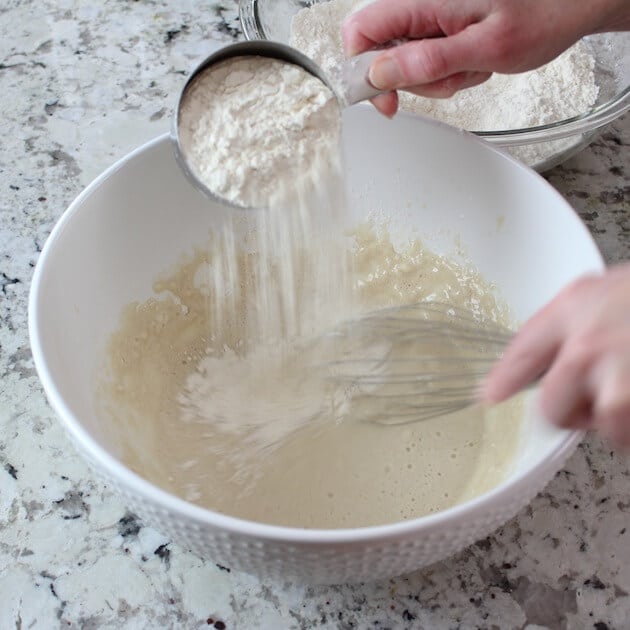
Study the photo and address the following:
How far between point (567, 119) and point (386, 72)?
396mm

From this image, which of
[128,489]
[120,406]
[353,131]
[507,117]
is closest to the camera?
[128,489]

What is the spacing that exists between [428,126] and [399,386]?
0.38m

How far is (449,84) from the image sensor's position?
952 millimetres

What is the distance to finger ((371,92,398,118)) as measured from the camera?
3.07 ft

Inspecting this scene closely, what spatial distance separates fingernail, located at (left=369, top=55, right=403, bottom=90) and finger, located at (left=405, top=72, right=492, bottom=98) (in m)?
0.07

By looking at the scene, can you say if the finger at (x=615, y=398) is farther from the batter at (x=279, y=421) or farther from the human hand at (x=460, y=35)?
the human hand at (x=460, y=35)

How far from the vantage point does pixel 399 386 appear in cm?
108

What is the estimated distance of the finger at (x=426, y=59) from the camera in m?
0.85

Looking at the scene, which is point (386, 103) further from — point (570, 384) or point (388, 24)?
point (570, 384)

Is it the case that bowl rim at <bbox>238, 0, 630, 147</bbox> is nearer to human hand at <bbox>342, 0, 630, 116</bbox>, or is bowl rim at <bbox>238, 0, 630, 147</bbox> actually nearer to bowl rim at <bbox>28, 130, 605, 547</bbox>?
human hand at <bbox>342, 0, 630, 116</bbox>

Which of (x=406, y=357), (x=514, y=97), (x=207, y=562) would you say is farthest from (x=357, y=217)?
(x=207, y=562)

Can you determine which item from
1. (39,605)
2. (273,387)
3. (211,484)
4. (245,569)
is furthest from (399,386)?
(39,605)

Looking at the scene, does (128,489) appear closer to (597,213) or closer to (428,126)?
(428,126)

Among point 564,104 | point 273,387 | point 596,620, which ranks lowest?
point 596,620
